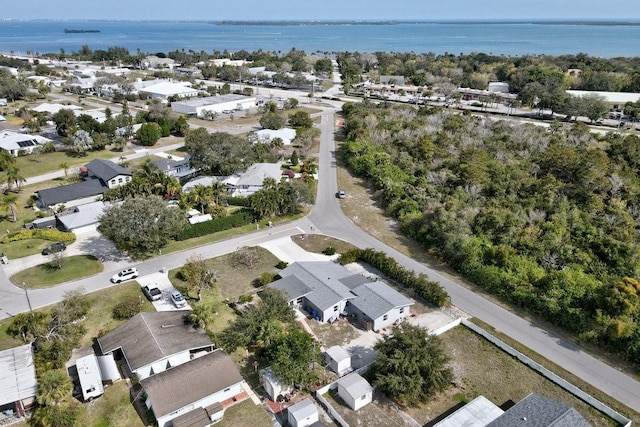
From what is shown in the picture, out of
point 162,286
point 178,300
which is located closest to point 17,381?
point 178,300

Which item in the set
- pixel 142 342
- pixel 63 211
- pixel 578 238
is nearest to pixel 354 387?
pixel 142 342

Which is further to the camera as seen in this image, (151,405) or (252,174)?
(252,174)

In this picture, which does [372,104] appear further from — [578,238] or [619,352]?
[619,352]

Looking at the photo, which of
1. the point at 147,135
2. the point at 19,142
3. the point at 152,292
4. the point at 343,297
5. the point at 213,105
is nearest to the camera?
Answer: the point at 343,297

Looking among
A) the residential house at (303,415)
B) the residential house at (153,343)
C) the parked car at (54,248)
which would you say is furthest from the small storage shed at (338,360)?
the parked car at (54,248)

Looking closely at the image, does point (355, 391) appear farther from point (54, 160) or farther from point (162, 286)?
point (54, 160)

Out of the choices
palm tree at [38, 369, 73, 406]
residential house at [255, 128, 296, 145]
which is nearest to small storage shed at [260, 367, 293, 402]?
palm tree at [38, 369, 73, 406]
